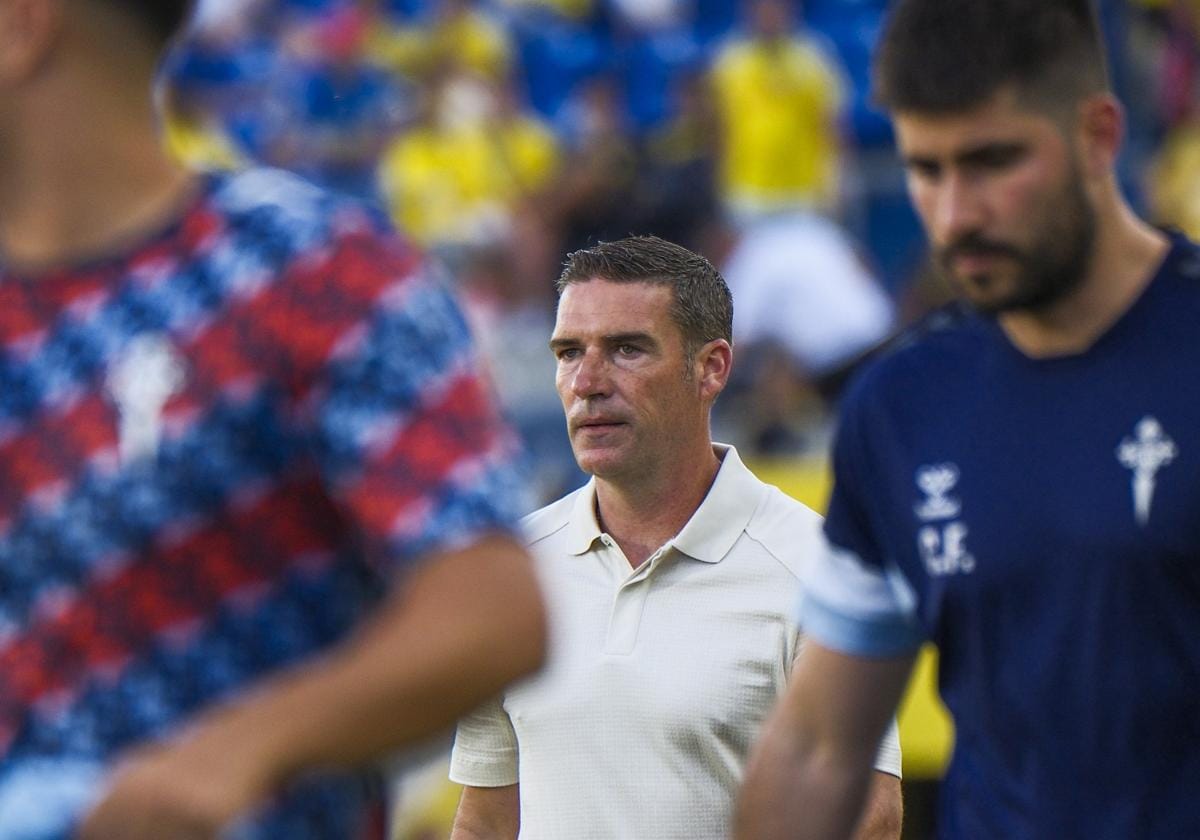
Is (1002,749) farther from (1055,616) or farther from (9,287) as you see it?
(9,287)

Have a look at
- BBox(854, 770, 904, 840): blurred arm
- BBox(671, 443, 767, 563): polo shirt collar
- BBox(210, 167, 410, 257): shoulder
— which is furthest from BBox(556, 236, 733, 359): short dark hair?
BBox(210, 167, 410, 257): shoulder

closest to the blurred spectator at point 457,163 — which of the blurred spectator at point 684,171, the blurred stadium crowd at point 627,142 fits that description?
the blurred stadium crowd at point 627,142

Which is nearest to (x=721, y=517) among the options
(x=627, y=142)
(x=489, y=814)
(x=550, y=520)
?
(x=550, y=520)

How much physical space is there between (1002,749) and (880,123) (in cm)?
1066

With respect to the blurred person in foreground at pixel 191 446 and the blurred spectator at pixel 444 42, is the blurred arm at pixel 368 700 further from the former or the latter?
the blurred spectator at pixel 444 42

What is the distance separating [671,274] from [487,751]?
1114 mm

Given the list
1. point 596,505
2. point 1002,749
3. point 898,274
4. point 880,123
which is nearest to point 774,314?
point 898,274

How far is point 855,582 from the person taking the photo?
332 cm

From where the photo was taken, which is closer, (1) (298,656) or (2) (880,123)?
(1) (298,656)

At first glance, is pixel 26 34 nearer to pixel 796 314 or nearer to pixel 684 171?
pixel 796 314

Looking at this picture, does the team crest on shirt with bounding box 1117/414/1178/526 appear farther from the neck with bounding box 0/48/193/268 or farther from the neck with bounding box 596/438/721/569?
the neck with bounding box 596/438/721/569

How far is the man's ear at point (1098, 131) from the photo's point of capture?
299 cm

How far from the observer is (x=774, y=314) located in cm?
1159

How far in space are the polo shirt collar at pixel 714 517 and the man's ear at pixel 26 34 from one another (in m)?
2.38
